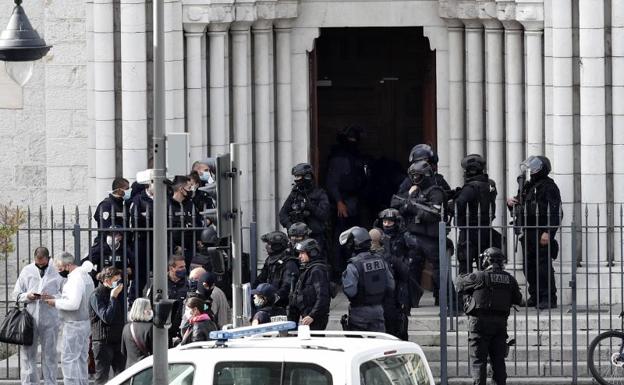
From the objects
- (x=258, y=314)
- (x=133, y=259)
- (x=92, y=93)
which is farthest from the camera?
(x=92, y=93)

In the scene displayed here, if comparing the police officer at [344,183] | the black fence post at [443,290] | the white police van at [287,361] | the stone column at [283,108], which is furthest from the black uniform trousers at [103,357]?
the police officer at [344,183]

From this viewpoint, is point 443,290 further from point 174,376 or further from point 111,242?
point 174,376

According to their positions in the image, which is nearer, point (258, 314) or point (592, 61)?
point (258, 314)

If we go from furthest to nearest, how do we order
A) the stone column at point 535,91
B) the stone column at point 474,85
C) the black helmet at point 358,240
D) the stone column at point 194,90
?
the stone column at point 474,85
the stone column at point 194,90
the stone column at point 535,91
the black helmet at point 358,240

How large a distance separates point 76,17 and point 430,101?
422 centimetres

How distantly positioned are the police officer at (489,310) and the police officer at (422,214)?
2.08m

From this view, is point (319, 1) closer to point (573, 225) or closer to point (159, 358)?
point (573, 225)

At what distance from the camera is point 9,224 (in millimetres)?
26438

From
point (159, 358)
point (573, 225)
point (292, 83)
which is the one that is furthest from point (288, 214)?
point (159, 358)

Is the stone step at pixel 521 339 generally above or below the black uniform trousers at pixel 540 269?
below

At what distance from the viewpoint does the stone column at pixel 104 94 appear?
2584 centimetres

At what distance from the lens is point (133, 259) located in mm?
24391

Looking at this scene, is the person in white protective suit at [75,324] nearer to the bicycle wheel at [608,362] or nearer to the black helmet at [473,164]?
the black helmet at [473,164]

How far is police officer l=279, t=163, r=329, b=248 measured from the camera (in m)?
25.6
